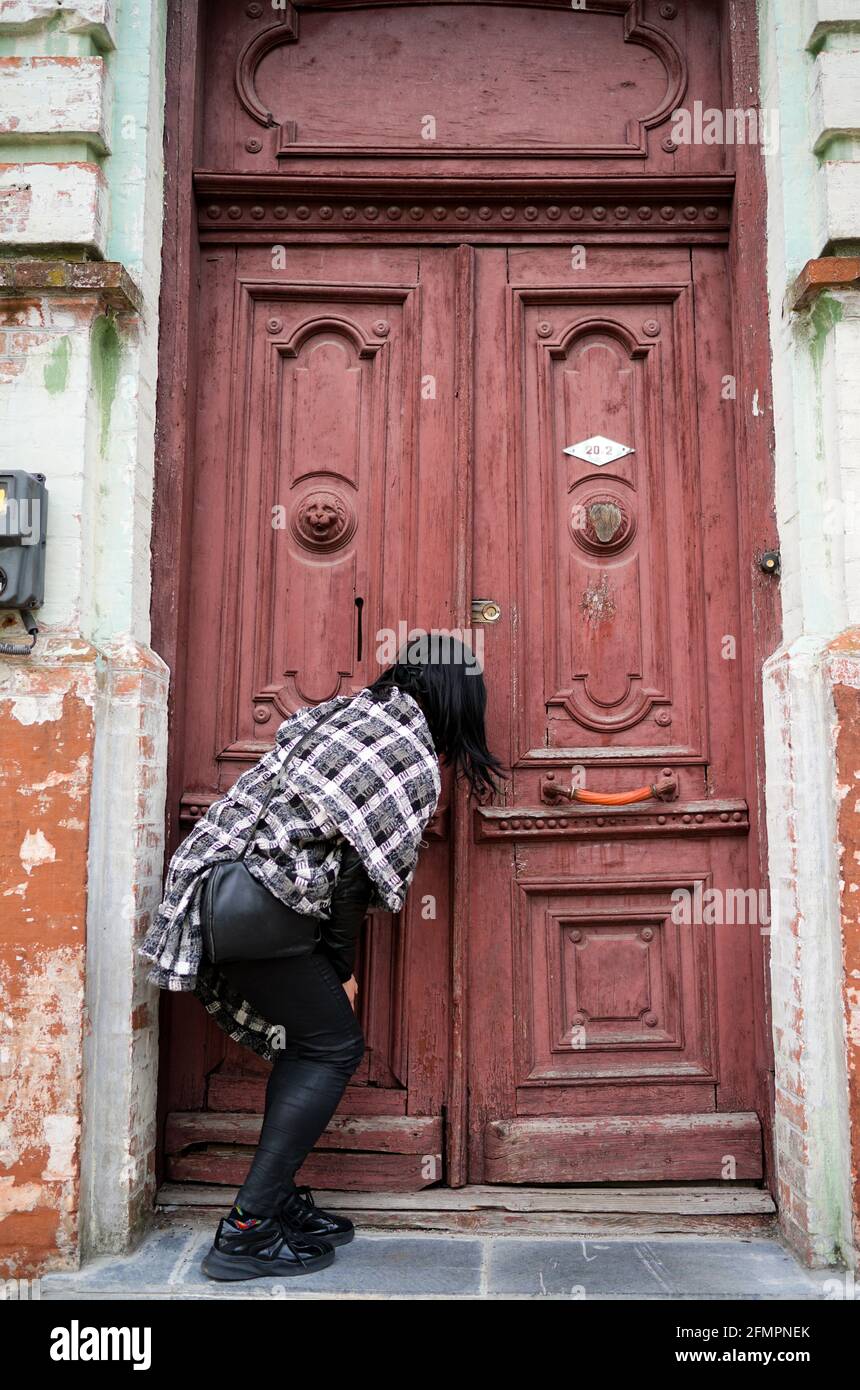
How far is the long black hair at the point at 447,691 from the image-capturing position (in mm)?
2980

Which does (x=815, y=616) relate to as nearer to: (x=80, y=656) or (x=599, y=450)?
(x=599, y=450)

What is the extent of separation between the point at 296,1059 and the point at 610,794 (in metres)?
1.24

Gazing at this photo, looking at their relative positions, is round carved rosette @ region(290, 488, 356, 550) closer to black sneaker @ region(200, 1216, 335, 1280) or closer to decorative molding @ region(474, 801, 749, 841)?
decorative molding @ region(474, 801, 749, 841)

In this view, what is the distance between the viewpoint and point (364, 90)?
11.6 ft

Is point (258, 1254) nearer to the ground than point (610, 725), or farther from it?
nearer to the ground

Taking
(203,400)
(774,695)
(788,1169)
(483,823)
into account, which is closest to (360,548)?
(203,400)

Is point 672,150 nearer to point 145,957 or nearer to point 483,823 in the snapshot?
point 483,823

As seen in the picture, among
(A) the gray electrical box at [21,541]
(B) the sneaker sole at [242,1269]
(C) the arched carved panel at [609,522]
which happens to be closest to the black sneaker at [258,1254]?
(B) the sneaker sole at [242,1269]

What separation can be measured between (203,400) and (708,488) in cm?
168

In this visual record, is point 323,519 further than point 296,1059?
Yes

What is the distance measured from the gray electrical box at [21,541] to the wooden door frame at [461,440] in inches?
16.2

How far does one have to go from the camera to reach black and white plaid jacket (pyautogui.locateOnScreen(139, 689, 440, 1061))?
2.68 m

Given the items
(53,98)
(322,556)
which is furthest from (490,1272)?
(53,98)

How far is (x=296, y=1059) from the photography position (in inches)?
111
